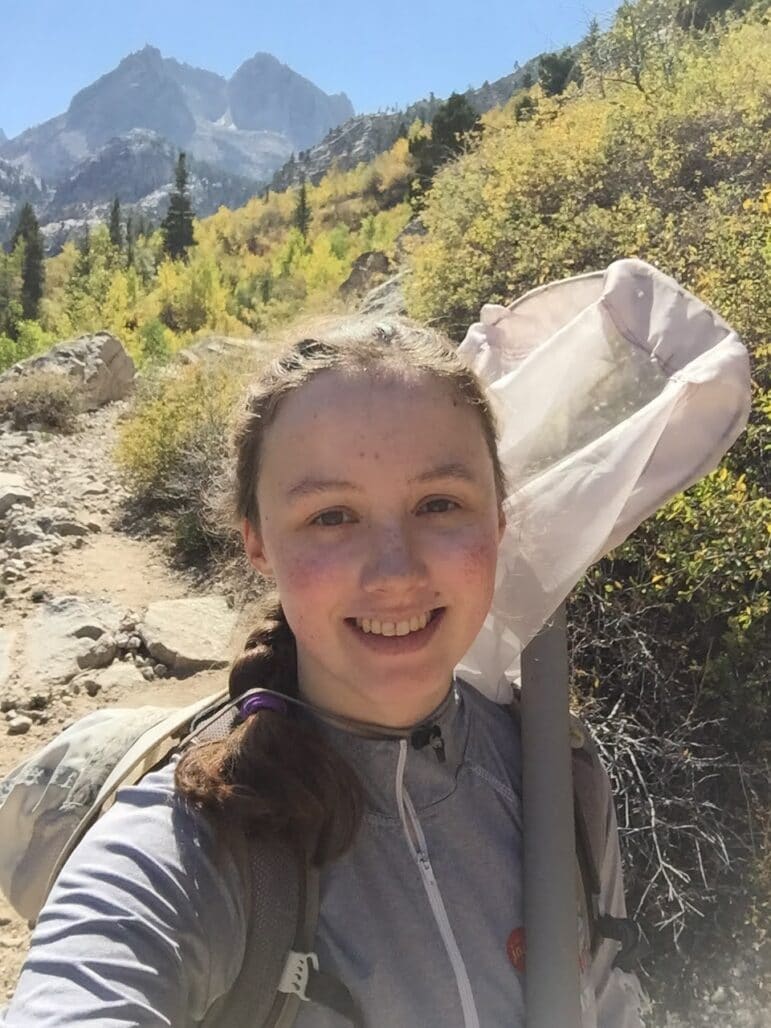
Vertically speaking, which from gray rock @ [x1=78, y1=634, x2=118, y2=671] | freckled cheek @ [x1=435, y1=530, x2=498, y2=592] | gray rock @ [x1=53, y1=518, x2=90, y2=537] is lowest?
gray rock @ [x1=78, y1=634, x2=118, y2=671]

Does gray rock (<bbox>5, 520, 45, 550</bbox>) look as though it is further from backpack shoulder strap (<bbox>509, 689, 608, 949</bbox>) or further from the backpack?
backpack shoulder strap (<bbox>509, 689, 608, 949</bbox>)

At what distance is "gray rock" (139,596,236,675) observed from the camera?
3967mm

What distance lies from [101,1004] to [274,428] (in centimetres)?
62

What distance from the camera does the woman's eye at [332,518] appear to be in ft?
2.94

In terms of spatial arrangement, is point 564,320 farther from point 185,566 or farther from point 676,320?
point 185,566

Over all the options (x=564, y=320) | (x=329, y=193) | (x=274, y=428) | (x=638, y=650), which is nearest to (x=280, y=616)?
(x=274, y=428)

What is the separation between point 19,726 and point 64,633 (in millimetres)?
728

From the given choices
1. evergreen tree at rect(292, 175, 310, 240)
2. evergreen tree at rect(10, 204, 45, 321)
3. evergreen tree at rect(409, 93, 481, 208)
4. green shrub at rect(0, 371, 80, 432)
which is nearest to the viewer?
green shrub at rect(0, 371, 80, 432)

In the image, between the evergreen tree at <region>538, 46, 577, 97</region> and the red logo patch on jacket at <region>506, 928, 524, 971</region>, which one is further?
the evergreen tree at <region>538, 46, 577, 97</region>

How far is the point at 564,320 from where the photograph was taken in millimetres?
1238

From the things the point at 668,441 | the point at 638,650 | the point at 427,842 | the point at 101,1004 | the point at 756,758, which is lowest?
the point at 756,758

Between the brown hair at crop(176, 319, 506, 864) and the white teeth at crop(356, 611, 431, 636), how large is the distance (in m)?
0.14

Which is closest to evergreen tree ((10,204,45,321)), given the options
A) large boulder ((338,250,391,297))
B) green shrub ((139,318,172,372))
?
green shrub ((139,318,172,372))

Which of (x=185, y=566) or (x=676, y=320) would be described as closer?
(x=676, y=320)
